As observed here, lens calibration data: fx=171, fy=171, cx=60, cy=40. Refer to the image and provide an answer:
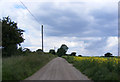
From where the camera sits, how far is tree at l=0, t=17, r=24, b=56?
1337 inches

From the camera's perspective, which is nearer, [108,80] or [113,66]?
[108,80]

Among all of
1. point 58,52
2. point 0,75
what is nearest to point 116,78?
point 0,75

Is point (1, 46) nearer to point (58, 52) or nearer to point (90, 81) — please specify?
point (90, 81)

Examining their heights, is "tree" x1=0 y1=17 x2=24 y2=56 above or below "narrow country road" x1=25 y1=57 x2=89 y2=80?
above

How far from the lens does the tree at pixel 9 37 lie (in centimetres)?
3397

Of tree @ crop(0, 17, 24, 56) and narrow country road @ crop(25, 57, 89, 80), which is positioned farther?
tree @ crop(0, 17, 24, 56)

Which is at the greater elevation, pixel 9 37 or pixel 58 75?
pixel 9 37

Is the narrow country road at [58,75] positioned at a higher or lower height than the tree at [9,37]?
lower

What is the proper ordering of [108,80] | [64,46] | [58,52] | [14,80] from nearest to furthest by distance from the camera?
[108,80] < [14,80] < [64,46] < [58,52]

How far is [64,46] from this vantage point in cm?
16312

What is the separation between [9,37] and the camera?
3547 centimetres

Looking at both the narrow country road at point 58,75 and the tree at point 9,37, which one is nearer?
the narrow country road at point 58,75

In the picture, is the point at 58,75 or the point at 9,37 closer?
the point at 58,75

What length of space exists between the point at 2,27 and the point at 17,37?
4227 millimetres
